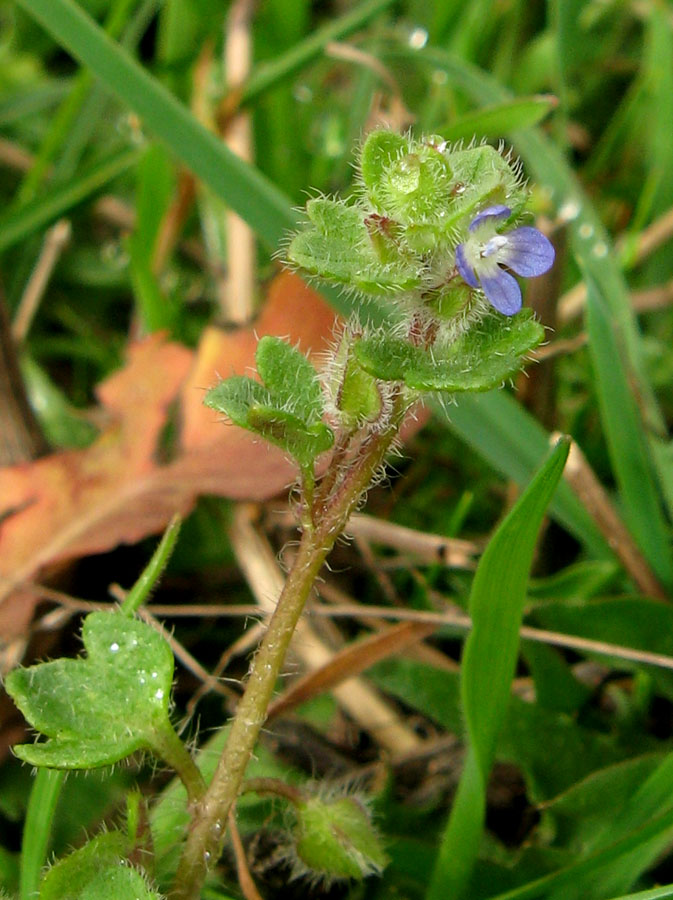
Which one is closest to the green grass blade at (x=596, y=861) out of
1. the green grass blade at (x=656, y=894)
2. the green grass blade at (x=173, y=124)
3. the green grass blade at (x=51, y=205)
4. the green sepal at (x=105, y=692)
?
the green grass blade at (x=656, y=894)

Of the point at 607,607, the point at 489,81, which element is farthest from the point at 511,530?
the point at 489,81

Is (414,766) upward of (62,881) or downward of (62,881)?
upward

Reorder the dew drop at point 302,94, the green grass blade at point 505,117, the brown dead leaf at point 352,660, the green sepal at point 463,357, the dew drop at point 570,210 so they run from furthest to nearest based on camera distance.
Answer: the dew drop at point 302,94 < the dew drop at point 570,210 < the green grass blade at point 505,117 < the brown dead leaf at point 352,660 < the green sepal at point 463,357

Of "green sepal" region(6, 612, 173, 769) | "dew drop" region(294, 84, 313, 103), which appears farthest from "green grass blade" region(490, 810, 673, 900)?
"dew drop" region(294, 84, 313, 103)

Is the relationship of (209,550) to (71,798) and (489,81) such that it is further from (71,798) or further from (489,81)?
(489,81)

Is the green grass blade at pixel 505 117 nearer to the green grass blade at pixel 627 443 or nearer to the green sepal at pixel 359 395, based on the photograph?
the green grass blade at pixel 627 443

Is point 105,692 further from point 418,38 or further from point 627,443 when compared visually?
point 418,38

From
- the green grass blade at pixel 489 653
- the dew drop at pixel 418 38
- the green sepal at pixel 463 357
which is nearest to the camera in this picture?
the green sepal at pixel 463 357
